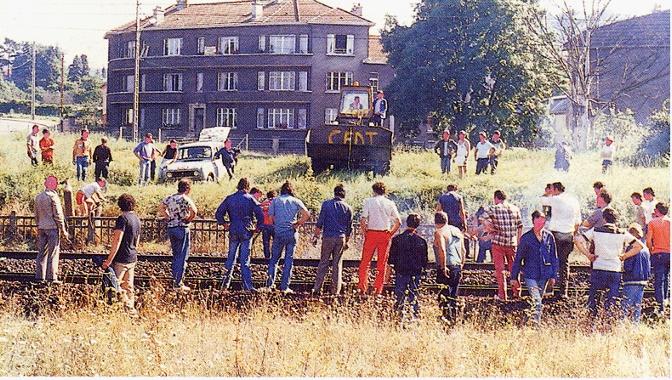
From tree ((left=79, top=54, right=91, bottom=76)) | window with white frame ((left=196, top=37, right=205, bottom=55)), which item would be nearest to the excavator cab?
window with white frame ((left=196, top=37, right=205, bottom=55))

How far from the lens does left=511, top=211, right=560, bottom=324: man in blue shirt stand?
8.48 metres

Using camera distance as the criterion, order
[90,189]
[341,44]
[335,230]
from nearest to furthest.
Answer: [335,230] → [90,189] → [341,44]

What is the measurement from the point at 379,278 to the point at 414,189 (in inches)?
164

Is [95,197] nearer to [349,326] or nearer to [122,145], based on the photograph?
[122,145]

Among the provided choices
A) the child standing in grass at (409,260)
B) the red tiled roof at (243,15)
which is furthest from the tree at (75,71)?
the child standing in grass at (409,260)

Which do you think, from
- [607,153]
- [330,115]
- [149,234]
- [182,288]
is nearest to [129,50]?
[149,234]

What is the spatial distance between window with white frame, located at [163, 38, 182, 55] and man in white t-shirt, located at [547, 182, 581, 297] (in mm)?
5903

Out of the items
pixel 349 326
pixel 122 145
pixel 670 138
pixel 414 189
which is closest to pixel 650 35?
pixel 670 138

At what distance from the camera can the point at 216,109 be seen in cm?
1298

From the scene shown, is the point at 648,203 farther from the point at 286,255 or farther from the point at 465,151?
the point at 286,255

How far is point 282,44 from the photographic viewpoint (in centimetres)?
1333

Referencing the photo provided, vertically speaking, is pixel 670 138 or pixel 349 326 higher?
pixel 670 138

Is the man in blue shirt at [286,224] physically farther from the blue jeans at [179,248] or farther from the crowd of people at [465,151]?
the crowd of people at [465,151]

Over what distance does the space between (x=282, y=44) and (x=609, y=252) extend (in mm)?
6694
